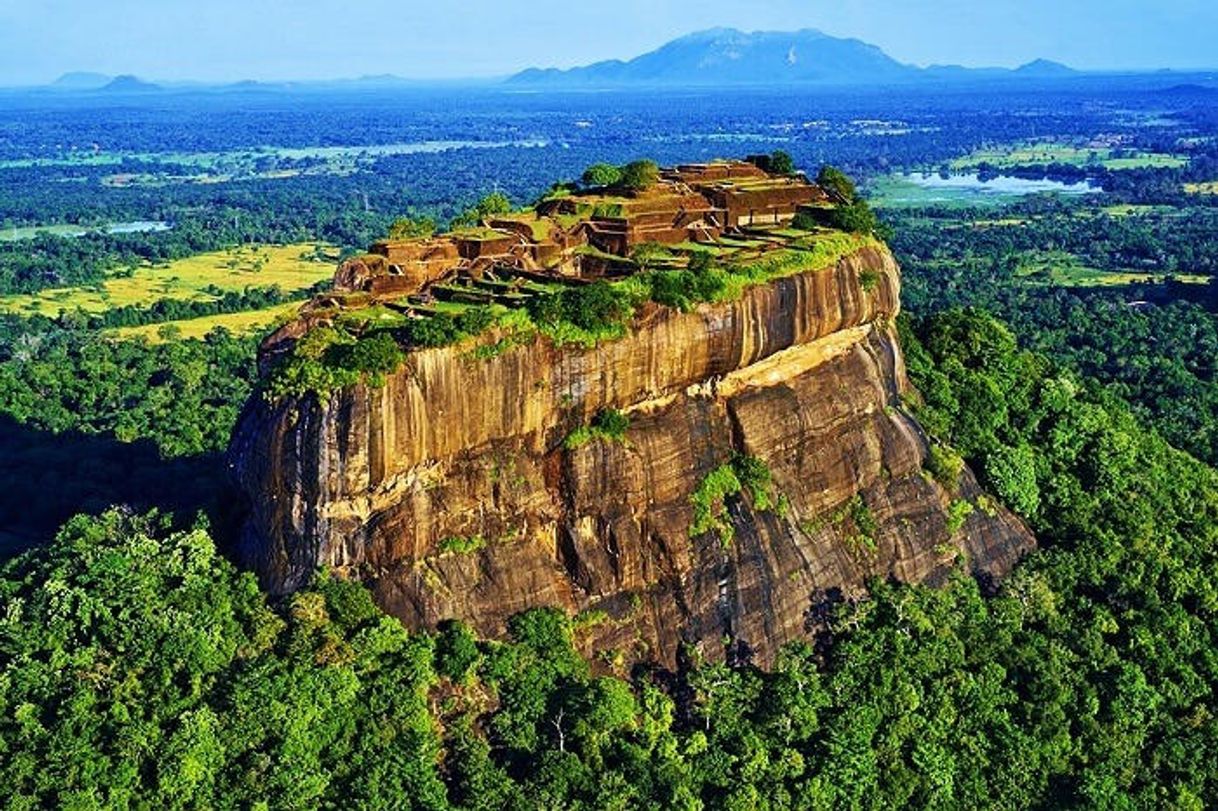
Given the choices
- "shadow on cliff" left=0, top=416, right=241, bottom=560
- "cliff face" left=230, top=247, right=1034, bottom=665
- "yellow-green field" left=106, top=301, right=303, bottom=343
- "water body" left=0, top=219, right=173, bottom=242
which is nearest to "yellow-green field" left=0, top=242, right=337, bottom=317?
"yellow-green field" left=106, top=301, right=303, bottom=343

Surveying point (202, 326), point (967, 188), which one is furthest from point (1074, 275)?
point (202, 326)

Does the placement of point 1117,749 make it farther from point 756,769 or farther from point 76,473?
point 76,473

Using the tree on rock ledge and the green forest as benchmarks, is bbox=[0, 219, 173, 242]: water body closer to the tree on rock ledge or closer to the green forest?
the tree on rock ledge

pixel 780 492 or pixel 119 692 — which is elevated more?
pixel 780 492

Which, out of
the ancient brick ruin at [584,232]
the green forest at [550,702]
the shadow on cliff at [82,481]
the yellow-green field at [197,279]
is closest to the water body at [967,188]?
the yellow-green field at [197,279]

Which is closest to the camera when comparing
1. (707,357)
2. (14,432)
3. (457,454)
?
(457,454)

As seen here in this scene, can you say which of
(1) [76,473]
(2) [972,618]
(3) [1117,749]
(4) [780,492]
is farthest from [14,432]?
(3) [1117,749]
